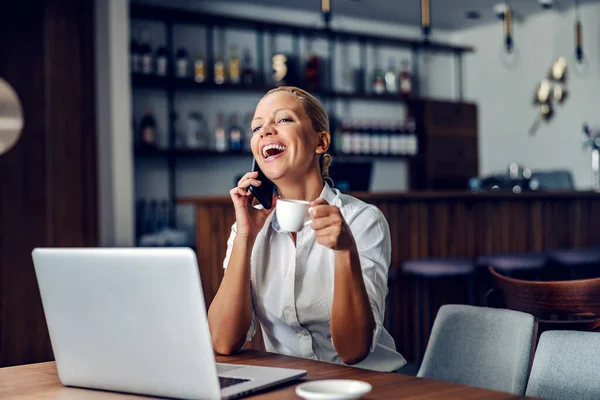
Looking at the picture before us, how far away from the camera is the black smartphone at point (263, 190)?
5.40 ft

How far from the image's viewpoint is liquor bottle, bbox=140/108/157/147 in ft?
17.3

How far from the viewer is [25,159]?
13.7 feet

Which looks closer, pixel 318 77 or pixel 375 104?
pixel 318 77

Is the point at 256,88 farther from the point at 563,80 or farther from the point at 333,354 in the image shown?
the point at 333,354

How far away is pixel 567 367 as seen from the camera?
1.35 meters

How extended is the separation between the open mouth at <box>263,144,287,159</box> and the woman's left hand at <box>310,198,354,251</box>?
12.8 inches

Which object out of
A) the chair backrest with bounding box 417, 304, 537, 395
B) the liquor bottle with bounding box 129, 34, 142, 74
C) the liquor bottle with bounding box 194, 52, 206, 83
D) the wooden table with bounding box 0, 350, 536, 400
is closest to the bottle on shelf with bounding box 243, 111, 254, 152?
the liquor bottle with bounding box 194, 52, 206, 83

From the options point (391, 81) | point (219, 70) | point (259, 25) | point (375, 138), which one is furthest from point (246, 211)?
point (391, 81)

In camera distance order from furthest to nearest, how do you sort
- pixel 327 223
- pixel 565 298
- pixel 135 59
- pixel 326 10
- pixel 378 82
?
pixel 378 82 < pixel 135 59 < pixel 326 10 < pixel 565 298 < pixel 327 223

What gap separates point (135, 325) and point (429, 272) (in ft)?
9.32

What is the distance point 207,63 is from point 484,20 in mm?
2711

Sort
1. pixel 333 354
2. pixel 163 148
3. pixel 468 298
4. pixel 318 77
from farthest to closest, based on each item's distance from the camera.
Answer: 1. pixel 318 77
2. pixel 163 148
3. pixel 468 298
4. pixel 333 354

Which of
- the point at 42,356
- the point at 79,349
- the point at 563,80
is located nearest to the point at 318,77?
the point at 563,80

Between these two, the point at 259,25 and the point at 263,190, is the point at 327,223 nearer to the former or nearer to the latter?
the point at 263,190
